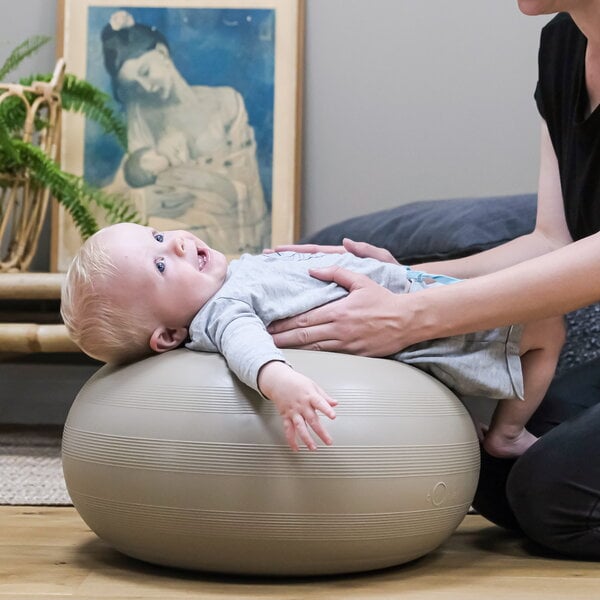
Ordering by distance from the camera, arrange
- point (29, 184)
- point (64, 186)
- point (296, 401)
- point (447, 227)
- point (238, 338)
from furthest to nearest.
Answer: point (29, 184), point (64, 186), point (447, 227), point (238, 338), point (296, 401)

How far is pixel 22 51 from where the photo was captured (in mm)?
3072

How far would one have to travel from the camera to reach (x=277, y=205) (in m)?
3.02

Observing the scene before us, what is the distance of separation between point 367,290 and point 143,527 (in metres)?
0.45

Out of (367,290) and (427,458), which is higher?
(367,290)

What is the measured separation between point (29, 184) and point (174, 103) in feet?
1.80

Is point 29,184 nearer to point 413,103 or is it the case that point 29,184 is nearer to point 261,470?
point 413,103

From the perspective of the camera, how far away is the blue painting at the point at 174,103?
305 centimetres

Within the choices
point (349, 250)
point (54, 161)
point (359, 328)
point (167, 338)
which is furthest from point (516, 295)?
point (54, 161)

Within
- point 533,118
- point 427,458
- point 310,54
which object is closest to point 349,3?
point 310,54

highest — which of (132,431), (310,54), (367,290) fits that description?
(310,54)

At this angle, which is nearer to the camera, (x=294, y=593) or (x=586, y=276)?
(x=294, y=593)

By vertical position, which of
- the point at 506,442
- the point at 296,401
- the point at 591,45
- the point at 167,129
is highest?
the point at 591,45

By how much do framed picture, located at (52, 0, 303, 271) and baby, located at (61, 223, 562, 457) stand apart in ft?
5.18

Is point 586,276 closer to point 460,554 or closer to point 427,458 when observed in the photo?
point 427,458
